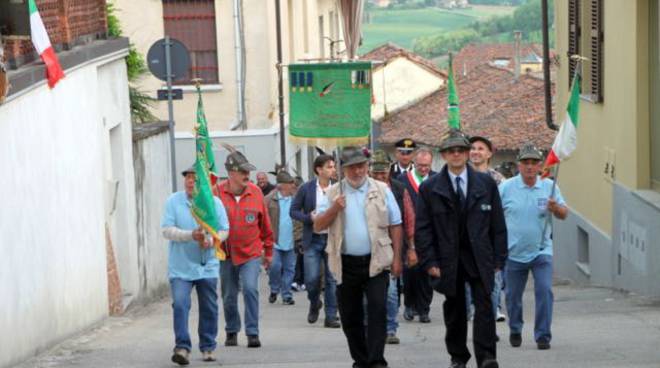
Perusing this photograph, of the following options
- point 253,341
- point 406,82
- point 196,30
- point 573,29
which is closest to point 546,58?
point 573,29

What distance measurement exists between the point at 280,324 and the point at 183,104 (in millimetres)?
18583

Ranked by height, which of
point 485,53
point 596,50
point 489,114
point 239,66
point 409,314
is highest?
point 596,50

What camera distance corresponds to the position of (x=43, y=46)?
44.1ft

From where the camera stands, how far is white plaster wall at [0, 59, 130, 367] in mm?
12148

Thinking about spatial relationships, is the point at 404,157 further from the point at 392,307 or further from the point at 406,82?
the point at 406,82

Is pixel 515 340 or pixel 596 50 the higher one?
pixel 596 50

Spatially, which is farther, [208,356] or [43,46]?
[43,46]

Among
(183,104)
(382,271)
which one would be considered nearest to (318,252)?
(382,271)

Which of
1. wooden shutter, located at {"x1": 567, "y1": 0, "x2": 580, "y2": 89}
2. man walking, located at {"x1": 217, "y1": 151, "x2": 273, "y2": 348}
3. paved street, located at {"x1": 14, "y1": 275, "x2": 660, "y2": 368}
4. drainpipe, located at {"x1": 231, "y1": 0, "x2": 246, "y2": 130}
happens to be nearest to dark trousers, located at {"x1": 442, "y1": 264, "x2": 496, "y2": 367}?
paved street, located at {"x1": 14, "y1": 275, "x2": 660, "y2": 368}

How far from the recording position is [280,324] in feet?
53.8

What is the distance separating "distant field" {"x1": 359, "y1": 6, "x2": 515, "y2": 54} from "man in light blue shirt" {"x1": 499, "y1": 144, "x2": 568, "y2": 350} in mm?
100629

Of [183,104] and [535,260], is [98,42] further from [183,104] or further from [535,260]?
[183,104]

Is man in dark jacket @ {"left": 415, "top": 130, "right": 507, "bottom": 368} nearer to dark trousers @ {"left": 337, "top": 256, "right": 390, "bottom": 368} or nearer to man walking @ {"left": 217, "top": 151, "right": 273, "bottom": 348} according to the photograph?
dark trousers @ {"left": 337, "top": 256, "right": 390, "bottom": 368}

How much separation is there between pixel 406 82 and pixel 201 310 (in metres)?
49.5
